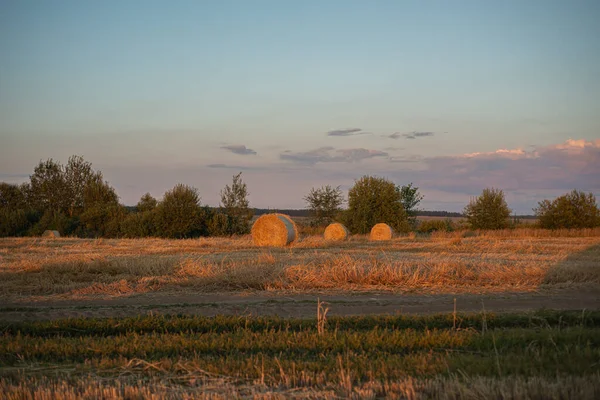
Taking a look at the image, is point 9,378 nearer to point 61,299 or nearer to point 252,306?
point 252,306

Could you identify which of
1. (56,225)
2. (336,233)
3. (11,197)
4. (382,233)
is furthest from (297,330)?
(11,197)

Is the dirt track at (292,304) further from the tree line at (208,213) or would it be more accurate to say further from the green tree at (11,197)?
the green tree at (11,197)

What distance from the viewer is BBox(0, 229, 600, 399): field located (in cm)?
508

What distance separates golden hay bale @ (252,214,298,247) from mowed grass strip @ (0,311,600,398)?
15.9 metres

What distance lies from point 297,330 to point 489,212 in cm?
3776

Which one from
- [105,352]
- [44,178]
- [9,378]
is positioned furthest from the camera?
[44,178]

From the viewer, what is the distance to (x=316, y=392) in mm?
4941

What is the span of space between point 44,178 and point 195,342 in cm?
4821

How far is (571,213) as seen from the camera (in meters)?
40.5

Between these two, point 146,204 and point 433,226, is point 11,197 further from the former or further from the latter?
point 433,226

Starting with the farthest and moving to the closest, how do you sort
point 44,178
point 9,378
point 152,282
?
point 44,178, point 152,282, point 9,378

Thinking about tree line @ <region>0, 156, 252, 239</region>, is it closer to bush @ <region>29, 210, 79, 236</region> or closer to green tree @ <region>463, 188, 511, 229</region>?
bush @ <region>29, 210, 79, 236</region>

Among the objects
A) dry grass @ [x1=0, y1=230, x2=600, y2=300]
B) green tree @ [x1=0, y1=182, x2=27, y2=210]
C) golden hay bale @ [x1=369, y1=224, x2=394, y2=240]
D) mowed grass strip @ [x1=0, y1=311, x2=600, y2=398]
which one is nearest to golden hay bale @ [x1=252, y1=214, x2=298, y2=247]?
golden hay bale @ [x1=369, y1=224, x2=394, y2=240]

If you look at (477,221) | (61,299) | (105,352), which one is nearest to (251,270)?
(61,299)
